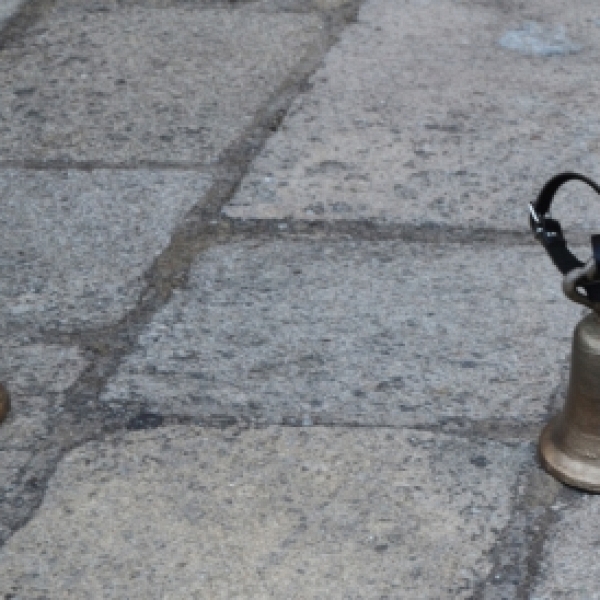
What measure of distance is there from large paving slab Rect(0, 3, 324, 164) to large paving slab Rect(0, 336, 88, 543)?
0.71 metres

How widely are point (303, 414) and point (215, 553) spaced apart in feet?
1.04

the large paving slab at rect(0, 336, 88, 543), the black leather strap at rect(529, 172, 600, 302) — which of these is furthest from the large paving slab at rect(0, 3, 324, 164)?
the black leather strap at rect(529, 172, 600, 302)

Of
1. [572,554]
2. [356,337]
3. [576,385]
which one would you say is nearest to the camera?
[572,554]

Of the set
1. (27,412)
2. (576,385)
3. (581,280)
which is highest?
(581,280)

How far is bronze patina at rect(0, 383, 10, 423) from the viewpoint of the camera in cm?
198

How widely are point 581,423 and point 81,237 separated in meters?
1.04

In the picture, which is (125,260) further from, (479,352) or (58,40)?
(58,40)

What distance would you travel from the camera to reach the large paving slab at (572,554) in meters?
1.65

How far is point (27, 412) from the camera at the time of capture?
2.02 meters

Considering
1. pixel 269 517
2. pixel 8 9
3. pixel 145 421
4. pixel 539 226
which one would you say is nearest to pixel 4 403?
pixel 145 421

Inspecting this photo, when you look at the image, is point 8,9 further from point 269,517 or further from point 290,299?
point 269,517

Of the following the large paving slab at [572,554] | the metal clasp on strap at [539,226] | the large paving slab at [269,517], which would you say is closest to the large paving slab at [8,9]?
the large paving slab at [269,517]

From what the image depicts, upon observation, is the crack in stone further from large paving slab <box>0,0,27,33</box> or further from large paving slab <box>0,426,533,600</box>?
large paving slab <box>0,0,27,33</box>

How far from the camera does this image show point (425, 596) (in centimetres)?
165
